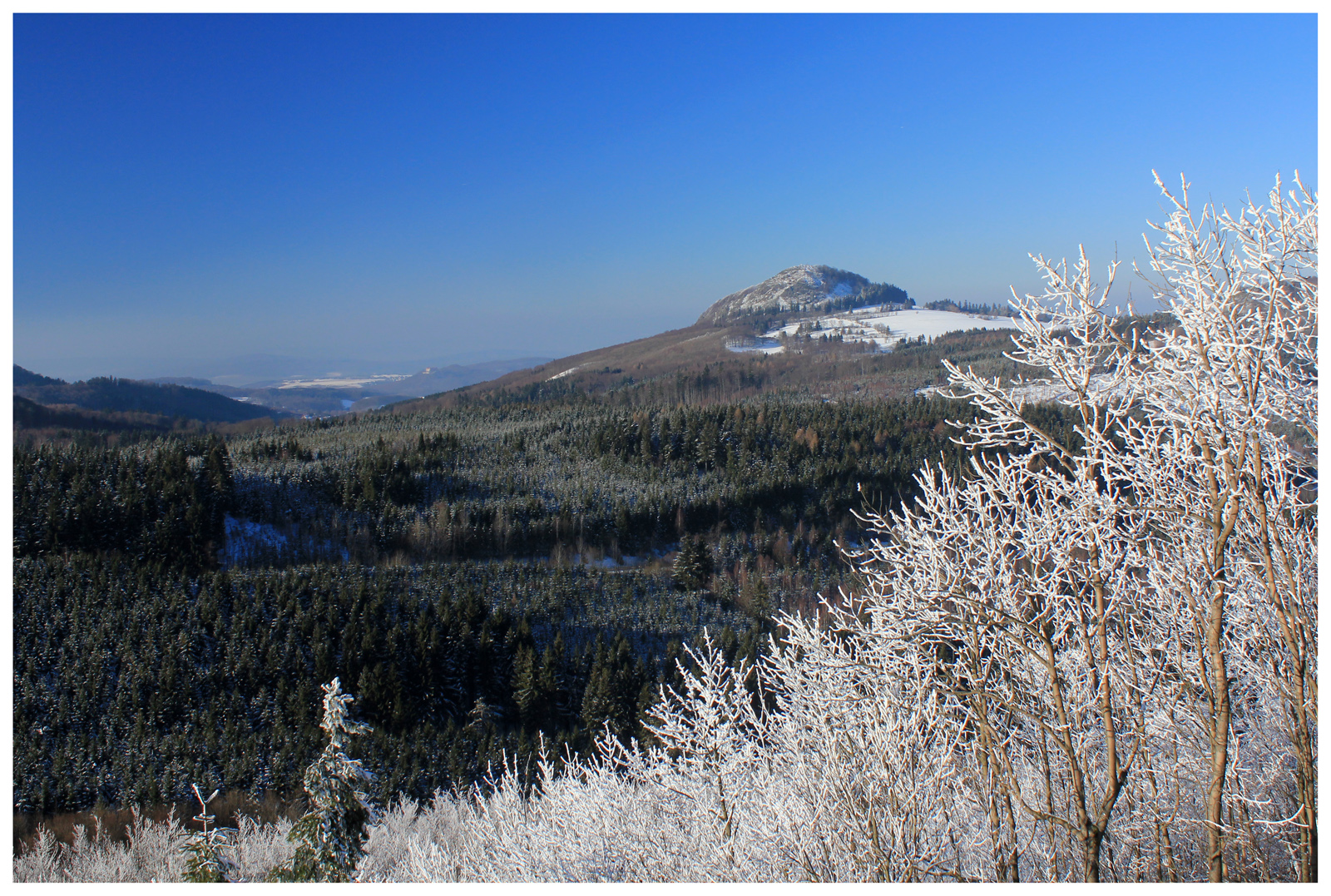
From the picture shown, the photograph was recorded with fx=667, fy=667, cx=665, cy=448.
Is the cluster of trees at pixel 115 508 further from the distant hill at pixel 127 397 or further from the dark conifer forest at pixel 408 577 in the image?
the distant hill at pixel 127 397

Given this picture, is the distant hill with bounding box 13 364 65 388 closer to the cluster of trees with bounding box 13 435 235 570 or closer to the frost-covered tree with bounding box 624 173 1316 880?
the cluster of trees with bounding box 13 435 235 570

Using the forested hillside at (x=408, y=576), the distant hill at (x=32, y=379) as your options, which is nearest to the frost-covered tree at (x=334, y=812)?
the forested hillside at (x=408, y=576)

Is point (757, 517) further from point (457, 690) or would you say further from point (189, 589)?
point (189, 589)

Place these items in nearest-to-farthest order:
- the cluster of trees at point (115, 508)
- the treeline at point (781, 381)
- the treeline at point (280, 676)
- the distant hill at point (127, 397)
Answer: the treeline at point (280, 676)
the cluster of trees at point (115, 508)
the treeline at point (781, 381)
the distant hill at point (127, 397)

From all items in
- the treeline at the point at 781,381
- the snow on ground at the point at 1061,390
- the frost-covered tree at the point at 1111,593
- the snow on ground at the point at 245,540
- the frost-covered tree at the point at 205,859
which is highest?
the treeline at the point at 781,381

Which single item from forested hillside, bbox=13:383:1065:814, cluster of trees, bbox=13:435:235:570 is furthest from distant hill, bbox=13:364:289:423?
cluster of trees, bbox=13:435:235:570
